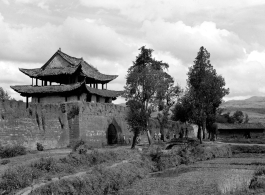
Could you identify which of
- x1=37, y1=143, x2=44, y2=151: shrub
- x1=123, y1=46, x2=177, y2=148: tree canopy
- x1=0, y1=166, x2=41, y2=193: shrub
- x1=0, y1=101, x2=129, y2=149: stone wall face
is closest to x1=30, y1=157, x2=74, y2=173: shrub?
x1=0, y1=166, x2=41, y2=193: shrub

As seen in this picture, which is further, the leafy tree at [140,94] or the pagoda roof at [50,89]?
the pagoda roof at [50,89]

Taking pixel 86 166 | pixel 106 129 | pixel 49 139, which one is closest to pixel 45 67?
pixel 106 129

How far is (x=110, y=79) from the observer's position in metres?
36.8

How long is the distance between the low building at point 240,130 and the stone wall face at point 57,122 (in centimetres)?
1962

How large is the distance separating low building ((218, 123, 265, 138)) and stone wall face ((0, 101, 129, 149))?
19.6 m

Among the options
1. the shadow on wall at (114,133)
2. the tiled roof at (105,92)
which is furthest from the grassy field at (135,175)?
the tiled roof at (105,92)

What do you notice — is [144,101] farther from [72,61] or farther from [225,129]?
[225,129]

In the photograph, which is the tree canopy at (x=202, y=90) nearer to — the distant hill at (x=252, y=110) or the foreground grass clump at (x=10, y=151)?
the foreground grass clump at (x=10, y=151)

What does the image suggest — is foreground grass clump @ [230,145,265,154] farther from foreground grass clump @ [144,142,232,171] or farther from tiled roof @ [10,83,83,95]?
tiled roof @ [10,83,83,95]

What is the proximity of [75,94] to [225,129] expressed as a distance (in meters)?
25.6

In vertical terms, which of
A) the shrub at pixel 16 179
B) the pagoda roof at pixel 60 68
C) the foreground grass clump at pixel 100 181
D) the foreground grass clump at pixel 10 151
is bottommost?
the foreground grass clump at pixel 100 181

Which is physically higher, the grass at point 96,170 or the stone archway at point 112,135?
the stone archway at point 112,135

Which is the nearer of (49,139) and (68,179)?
(68,179)

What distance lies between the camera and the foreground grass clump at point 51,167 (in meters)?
11.2
